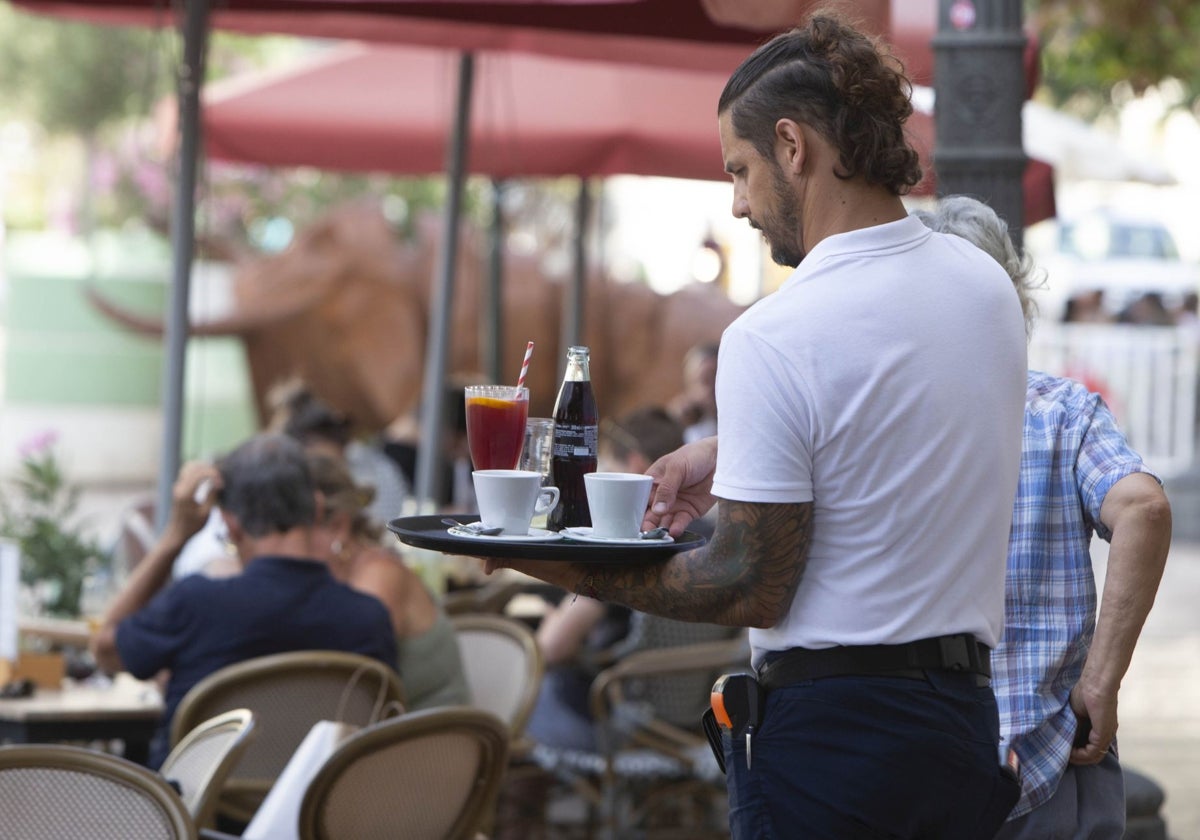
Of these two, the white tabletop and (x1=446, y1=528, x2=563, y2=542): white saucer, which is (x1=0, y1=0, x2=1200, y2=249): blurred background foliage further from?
(x1=446, y1=528, x2=563, y2=542): white saucer

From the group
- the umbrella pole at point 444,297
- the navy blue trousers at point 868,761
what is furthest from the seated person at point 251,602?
the umbrella pole at point 444,297

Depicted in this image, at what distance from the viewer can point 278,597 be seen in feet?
13.6

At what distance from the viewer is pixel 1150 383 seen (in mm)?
14914

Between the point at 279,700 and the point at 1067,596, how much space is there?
1995 millimetres

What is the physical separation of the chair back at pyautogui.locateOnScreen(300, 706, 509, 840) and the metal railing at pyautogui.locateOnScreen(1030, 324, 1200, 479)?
11.8 m

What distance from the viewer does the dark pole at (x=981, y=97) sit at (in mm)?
4297

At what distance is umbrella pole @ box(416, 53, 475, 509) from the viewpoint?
25.9 feet

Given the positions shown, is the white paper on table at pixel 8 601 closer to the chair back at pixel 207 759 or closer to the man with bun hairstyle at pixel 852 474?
the chair back at pixel 207 759

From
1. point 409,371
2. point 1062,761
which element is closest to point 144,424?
point 409,371

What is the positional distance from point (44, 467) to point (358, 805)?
2.45 meters

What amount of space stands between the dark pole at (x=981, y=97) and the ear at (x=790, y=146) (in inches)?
88.7

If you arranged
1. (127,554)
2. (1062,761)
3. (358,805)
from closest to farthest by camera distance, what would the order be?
(1062,761) → (358,805) → (127,554)

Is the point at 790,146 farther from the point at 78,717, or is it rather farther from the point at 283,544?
the point at 78,717

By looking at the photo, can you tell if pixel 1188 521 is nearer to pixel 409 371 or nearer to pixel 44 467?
pixel 409 371
